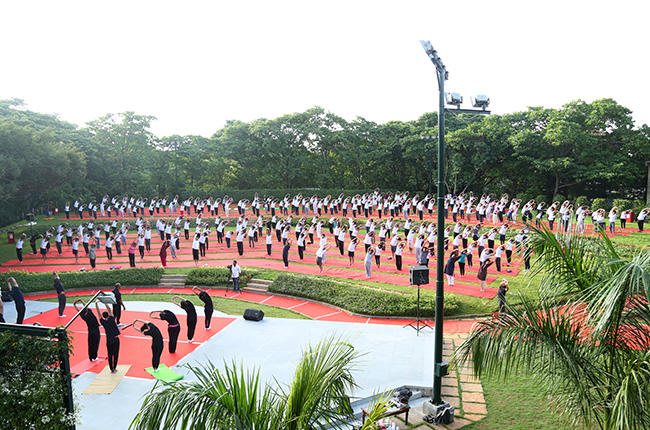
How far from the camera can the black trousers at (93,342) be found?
35.2 ft

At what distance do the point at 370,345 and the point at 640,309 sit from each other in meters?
7.83

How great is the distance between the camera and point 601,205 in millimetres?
27219

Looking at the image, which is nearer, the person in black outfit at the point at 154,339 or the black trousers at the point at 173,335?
the person in black outfit at the point at 154,339

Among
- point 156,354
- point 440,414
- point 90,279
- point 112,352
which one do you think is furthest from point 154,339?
point 90,279

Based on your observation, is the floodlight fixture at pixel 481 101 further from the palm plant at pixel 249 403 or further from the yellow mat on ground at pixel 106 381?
the yellow mat on ground at pixel 106 381

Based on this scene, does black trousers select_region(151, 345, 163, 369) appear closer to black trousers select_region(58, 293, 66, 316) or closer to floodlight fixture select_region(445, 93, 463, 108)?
black trousers select_region(58, 293, 66, 316)

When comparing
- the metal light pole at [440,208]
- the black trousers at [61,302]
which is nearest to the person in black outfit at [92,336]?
the black trousers at [61,302]

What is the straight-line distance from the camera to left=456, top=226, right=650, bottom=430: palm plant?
12.7ft

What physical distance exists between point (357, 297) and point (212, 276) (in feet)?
23.3

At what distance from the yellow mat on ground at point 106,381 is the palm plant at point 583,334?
7927 mm

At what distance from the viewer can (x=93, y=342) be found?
35.5 ft

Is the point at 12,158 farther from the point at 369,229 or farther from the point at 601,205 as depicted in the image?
the point at 601,205

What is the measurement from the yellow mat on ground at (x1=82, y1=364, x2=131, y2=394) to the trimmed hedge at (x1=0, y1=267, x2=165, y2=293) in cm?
937

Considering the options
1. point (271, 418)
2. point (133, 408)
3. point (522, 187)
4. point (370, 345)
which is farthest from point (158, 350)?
point (522, 187)
